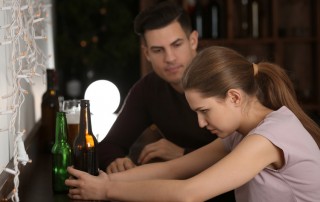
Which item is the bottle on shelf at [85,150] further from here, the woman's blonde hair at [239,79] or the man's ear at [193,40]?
the man's ear at [193,40]

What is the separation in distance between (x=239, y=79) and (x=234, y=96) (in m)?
0.05

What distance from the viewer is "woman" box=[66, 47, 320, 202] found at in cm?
148

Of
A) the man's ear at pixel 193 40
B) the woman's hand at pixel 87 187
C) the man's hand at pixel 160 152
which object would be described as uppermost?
the man's ear at pixel 193 40

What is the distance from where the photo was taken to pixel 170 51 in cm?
232

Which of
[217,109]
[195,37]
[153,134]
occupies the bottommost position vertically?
[153,134]

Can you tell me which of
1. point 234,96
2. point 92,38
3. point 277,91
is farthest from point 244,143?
point 92,38

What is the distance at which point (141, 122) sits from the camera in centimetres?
248

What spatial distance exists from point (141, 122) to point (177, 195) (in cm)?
102

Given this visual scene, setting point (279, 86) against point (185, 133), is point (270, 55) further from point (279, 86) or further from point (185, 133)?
point (279, 86)

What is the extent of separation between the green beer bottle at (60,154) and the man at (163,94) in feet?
1.68

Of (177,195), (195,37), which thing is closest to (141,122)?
(195,37)

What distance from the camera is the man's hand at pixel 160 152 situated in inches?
85.0

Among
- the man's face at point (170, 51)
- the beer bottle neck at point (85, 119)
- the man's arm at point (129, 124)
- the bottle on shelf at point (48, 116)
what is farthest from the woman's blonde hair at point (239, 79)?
the bottle on shelf at point (48, 116)

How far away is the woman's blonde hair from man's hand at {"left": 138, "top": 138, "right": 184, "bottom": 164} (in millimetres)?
544
